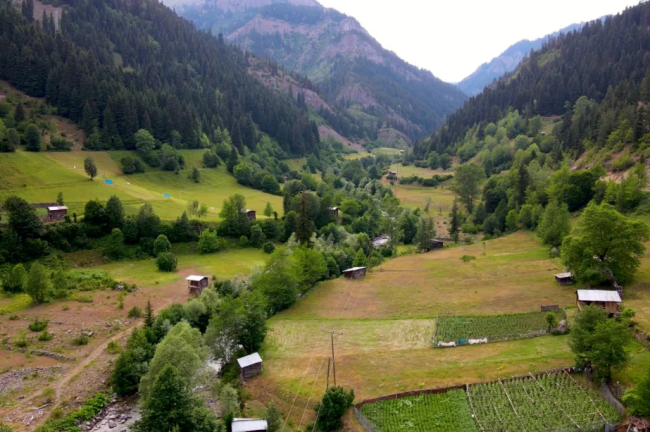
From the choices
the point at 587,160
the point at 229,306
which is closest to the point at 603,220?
the point at 229,306

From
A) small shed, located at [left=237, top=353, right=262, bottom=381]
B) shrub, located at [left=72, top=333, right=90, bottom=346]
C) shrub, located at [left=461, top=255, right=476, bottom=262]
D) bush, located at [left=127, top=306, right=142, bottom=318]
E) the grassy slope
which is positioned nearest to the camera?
the grassy slope

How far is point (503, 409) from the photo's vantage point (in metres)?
31.0

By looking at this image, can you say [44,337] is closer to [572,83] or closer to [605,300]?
[605,300]

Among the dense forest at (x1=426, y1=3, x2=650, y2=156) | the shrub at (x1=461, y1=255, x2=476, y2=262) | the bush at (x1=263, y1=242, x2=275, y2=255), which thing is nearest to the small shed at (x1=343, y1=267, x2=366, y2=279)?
the shrub at (x1=461, y1=255, x2=476, y2=262)

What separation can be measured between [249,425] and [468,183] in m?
83.0

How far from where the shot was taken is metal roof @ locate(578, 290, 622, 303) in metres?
39.6

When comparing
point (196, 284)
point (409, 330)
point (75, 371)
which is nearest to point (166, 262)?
point (196, 284)

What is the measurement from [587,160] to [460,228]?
27978mm

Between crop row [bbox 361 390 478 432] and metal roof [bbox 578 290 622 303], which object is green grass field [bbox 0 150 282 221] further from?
metal roof [bbox 578 290 622 303]

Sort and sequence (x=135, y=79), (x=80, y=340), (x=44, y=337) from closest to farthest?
Answer: (x=44, y=337)
(x=80, y=340)
(x=135, y=79)

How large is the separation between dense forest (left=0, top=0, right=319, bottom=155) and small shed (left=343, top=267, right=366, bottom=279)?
6880 centimetres

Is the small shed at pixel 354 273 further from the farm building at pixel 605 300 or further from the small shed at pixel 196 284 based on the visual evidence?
the farm building at pixel 605 300

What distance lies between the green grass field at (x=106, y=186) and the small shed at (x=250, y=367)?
43.9 meters

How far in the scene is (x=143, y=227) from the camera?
72000mm
